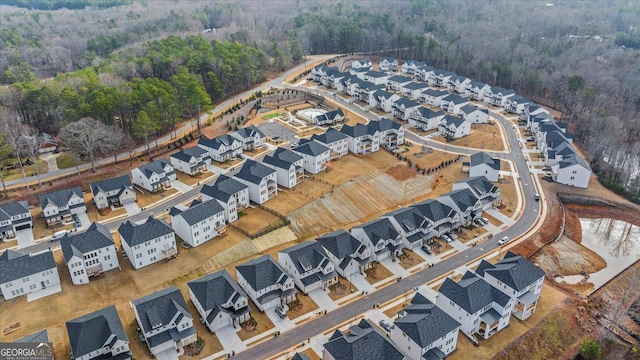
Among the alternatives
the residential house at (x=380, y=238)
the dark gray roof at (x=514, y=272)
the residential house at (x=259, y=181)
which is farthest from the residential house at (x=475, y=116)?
the dark gray roof at (x=514, y=272)

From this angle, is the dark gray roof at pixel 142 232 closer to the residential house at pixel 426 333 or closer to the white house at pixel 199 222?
the white house at pixel 199 222

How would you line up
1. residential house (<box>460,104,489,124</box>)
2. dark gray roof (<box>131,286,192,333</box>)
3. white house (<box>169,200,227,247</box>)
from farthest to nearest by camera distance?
residential house (<box>460,104,489,124</box>) < white house (<box>169,200,227,247</box>) < dark gray roof (<box>131,286,192,333</box>)

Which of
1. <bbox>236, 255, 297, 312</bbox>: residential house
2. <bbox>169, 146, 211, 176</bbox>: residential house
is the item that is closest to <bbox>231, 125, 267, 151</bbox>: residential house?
<bbox>169, 146, 211, 176</bbox>: residential house

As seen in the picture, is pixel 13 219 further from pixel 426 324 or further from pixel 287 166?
pixel 426 324

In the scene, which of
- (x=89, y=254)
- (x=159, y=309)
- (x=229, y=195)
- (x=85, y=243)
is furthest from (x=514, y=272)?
(x=85, y=243)

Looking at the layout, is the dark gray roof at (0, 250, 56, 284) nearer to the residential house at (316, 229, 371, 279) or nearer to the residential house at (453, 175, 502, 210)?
the residential house at (316, 229, 371, 279)

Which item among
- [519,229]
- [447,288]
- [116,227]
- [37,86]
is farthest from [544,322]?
[37,86]
